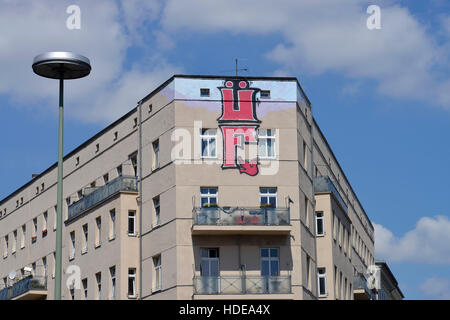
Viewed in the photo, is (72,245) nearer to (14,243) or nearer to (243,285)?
(14,243)

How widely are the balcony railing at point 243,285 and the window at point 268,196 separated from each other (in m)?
3.91

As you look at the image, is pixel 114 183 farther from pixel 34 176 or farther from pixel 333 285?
pixel 34 176

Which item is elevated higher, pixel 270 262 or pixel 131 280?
pixel 270 262

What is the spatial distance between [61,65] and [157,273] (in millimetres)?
24703

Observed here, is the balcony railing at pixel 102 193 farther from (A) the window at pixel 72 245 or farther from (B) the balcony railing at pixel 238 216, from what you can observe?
(B) the balcony railing at pixel 238 216

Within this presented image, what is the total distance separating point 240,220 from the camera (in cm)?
4662

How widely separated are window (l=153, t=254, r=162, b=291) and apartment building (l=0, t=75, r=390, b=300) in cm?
5

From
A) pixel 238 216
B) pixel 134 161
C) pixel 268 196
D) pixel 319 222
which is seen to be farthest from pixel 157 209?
pixel 319 222

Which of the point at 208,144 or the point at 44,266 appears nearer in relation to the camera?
the point at 208,144

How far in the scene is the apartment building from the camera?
46656 millimetres

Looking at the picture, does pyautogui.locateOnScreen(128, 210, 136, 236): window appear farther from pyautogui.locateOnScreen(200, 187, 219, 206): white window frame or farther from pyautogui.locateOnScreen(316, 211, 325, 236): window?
pyautogui.locateOnScreen(316, 211, 325, 236): window

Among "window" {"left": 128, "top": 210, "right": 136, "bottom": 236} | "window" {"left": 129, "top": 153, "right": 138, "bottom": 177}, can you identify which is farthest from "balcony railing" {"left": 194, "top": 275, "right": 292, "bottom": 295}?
"window" {"left": 129, "top": 153, "right": 138, "bottom": 177}

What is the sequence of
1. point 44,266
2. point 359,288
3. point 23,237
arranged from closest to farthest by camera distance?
point 359,288 < point 44,266 < point 23,237
